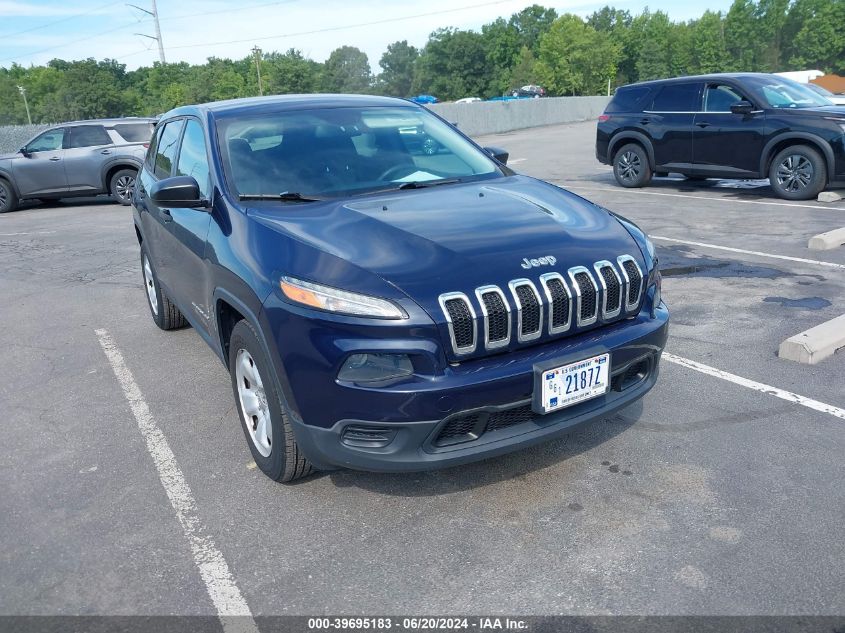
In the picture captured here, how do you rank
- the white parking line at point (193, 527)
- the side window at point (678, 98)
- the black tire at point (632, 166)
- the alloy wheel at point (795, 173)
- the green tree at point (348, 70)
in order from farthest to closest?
1. the green tree at point (348, 70)
2. the black tire at point (632, 166)
3. the side window at point (678, 98)
4. the alloy wheel at point (795, 173)
5. the white parking line at point (193, 527)

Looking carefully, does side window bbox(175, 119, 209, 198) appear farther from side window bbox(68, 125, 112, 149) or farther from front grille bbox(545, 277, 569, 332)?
side window bbox(68, 125, 112, 149)

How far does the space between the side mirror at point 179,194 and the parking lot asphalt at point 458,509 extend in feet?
4.23

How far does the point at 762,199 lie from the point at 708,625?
1010 centimetres

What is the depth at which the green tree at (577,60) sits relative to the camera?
9856 cm

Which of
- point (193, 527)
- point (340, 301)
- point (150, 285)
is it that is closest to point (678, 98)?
point (150, 285)

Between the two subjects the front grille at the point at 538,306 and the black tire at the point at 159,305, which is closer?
the front grille at the point at 538,306

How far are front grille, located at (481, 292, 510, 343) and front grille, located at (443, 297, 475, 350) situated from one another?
0.07 metres

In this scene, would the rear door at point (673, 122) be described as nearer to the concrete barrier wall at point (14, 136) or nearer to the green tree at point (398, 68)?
the concrete barrier wall at point (14, 136)

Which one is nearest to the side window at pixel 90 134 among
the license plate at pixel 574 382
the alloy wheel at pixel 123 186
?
the alloy wheel at pixel 123 186

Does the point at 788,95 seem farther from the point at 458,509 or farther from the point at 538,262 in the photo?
the point at 458,509

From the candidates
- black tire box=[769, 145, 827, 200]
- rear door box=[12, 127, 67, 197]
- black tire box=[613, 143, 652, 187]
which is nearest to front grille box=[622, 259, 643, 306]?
black tire box=[769, 145, 827, 200]

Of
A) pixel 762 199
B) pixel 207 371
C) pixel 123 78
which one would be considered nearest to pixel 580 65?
pixel 123 78

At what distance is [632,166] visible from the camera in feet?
42.7

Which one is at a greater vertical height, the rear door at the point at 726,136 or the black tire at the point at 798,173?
the rear door at the point at 726,136
